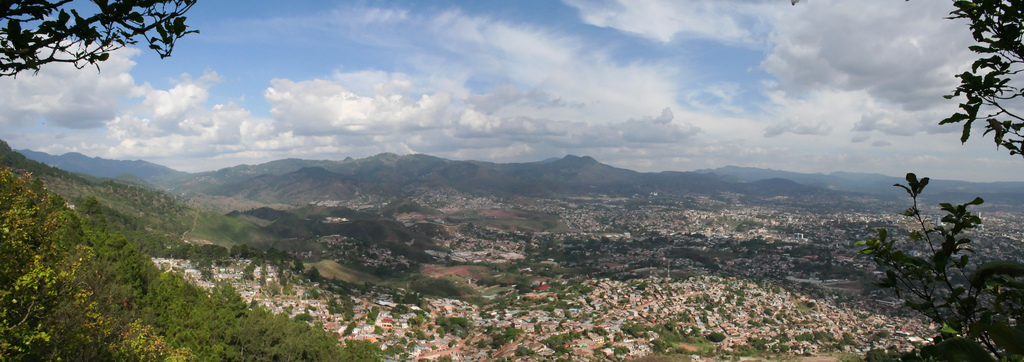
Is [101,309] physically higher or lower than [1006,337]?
lower

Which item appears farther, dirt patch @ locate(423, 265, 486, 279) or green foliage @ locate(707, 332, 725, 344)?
dirt patch @ locate(423, 265, 486, 279)

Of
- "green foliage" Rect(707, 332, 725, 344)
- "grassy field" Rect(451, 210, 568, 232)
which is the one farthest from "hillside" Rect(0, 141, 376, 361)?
"grassy field" Rect(451, 210, 568, 232)

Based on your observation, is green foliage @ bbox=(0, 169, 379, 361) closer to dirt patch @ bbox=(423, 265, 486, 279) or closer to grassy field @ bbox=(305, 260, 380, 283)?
grassy field @ bbox=(305, 260, 380, 283)

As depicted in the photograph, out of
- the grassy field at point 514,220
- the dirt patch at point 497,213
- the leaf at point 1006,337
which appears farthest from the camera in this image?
the dirt patch at point 497,213

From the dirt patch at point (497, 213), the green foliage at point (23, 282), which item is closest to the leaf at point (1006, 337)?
the green foliage at point (23, 282)

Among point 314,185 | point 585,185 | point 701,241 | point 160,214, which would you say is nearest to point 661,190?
point 585,185

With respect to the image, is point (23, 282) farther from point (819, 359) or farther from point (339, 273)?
point (339, 273)

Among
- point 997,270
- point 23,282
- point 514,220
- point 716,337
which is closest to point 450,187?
point 514,220

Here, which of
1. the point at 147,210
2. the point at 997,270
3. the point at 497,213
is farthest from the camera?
the point at 497,213

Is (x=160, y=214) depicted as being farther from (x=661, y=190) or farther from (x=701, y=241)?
(x=661, y=190)

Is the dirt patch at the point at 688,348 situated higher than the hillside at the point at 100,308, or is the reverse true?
the hillside at the point at 100,308

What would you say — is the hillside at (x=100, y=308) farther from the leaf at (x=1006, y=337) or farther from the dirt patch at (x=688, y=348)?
the dirt patch at (x=688, y=348)

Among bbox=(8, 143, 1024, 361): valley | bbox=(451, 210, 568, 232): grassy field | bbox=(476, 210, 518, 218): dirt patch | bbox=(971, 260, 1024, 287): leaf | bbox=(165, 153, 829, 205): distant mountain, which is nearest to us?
bbox=(971, 260, 1024, 287): leaf
